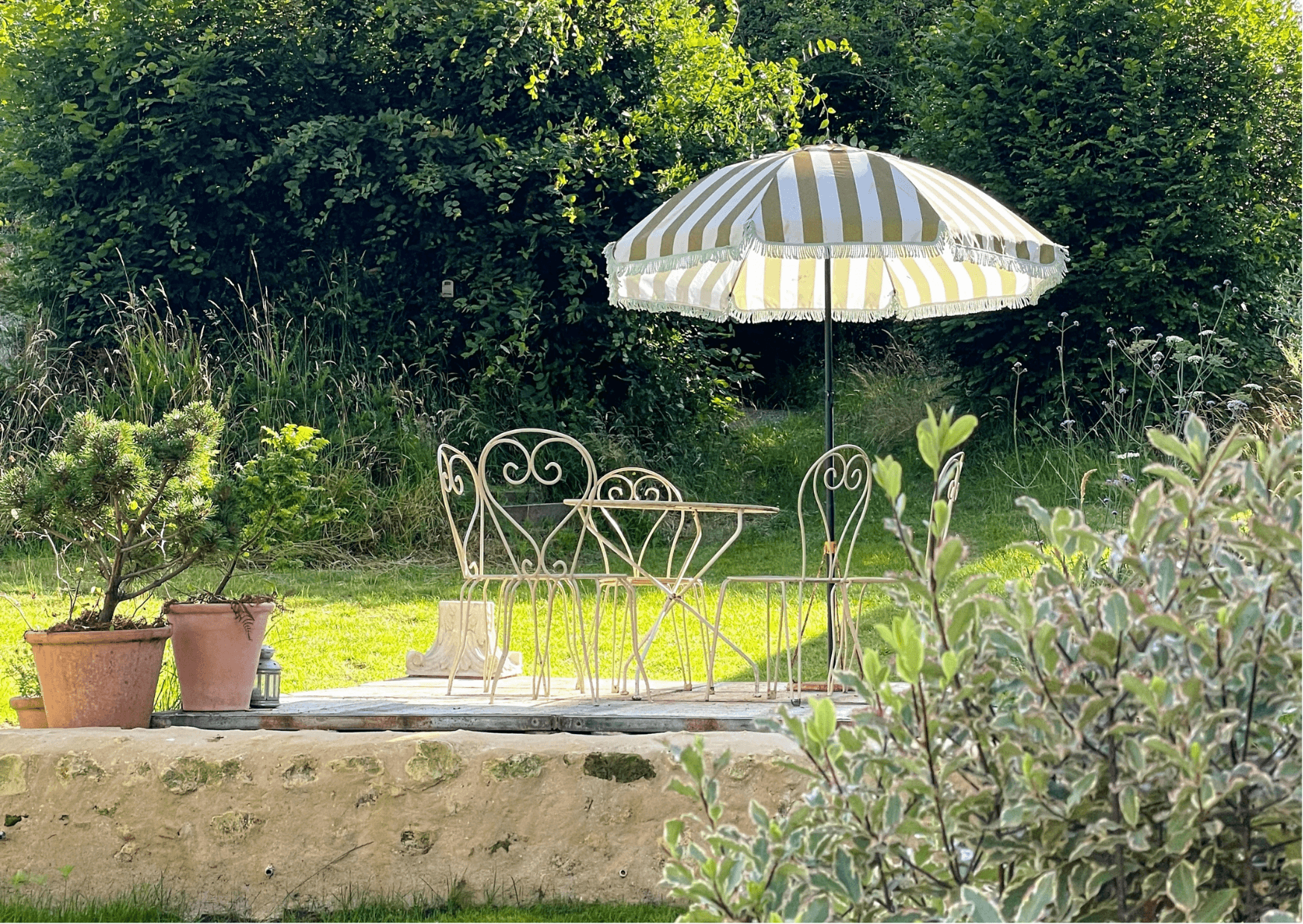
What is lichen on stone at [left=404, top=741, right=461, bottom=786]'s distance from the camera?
163 inches

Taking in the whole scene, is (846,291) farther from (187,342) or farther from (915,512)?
(187,342)

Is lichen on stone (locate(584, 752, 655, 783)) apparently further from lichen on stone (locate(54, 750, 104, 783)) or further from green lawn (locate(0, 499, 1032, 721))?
green lawn (locate(0, 499, 1032, 721))

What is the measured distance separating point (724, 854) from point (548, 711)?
2.97m

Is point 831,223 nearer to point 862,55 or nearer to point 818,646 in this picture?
point 818,646

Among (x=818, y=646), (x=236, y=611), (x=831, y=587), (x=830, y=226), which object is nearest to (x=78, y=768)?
(x=236, y=611)

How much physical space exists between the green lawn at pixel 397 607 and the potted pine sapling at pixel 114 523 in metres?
0.78

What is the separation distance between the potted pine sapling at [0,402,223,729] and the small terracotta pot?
25cm

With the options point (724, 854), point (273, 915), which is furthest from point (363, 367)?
point (724, 854)

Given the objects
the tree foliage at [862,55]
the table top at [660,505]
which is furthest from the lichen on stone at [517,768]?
the tree foliage at [862,55]

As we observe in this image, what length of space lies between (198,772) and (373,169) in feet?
21.8

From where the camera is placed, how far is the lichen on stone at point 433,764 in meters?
4.13

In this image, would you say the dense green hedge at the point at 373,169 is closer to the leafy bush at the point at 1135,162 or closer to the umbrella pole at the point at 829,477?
the leafy bush at the point at 1135,162

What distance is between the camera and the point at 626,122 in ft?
33.8

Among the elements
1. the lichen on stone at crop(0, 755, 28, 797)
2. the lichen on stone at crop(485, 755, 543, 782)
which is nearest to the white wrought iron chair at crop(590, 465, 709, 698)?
the lichen on stone at crop(485, 755, 543, 782)
